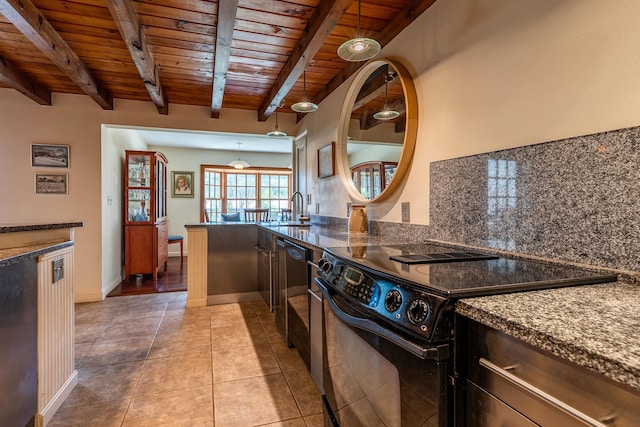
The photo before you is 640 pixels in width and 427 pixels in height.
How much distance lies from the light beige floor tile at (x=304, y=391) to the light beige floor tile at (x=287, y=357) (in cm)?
6

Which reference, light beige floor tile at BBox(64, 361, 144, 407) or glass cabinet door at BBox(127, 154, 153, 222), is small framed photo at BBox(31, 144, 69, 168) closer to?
glass cabinet door at BBox(127, 154, 153, 222)

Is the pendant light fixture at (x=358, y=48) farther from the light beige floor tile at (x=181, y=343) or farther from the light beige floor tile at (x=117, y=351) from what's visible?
the light beige floor tile at (x=117, y=351)

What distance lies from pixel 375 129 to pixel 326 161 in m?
0.98

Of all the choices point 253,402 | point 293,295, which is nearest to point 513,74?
point 293,295

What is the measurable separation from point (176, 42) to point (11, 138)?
2.48m

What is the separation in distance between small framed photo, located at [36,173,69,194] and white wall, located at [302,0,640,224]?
361 cm

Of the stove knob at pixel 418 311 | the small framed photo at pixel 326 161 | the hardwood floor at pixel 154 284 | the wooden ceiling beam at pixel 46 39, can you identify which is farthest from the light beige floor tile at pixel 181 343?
the wooden ceiling beam at pixel 46 39

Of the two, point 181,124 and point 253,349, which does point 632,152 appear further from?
point 181,124

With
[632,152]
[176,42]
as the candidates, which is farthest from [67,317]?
[632,152]

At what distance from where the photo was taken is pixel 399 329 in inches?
33.0

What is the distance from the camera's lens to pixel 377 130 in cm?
228

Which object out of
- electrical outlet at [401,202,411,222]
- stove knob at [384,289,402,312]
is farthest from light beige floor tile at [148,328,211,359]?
stove knob at [384,289,402,312]

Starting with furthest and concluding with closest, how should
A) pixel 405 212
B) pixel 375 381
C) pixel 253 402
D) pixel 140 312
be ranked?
pixel 140 312
pixel 405 212
pixel 253 402
pixel 375 381

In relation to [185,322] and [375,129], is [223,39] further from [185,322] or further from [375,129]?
[185,322]
